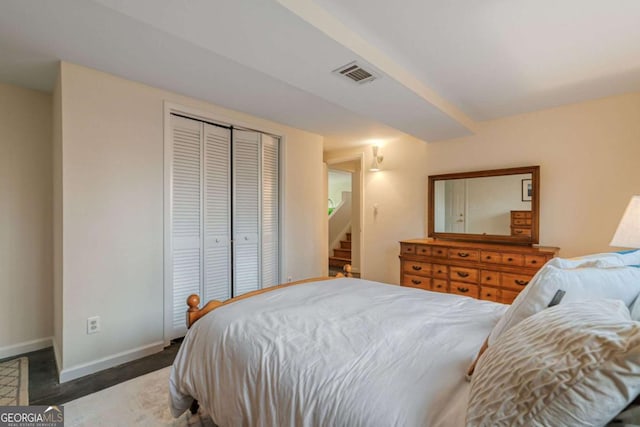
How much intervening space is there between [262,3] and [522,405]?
1681 millimetres

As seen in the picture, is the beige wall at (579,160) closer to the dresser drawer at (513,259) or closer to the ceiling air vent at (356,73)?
the dresser drawer at (513,259)

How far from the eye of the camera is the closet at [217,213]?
2.80 meters

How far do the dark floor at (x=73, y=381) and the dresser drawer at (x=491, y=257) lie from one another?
3.11 meters

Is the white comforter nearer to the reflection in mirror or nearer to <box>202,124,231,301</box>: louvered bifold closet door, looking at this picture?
<box>202,124,231,301</box>: louvered bifold closet door

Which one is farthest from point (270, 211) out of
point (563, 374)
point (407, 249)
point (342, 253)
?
point (342, 253)

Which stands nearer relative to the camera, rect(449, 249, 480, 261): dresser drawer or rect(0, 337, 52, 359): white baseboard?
rect(0, 337, 52, 359): white baseboard

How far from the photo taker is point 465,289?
10.6 ft

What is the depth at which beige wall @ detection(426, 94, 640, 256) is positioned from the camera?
8.93ft

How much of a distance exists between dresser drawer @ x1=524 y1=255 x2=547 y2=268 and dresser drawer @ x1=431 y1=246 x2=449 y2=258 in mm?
742

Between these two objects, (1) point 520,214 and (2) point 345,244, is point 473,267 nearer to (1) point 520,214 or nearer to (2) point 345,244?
(1) point 520,214

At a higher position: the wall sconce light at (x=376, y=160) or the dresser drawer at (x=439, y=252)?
the wall sconce light at (x=376, y=160)

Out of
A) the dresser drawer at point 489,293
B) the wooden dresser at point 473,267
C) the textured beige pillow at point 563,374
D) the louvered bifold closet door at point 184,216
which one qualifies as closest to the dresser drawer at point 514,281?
the wooden dresser at point 473,267

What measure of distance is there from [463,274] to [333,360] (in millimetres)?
2648

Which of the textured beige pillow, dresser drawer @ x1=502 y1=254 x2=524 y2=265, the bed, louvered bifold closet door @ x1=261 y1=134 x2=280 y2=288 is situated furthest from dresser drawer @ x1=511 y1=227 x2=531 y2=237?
the textured beige pillow
